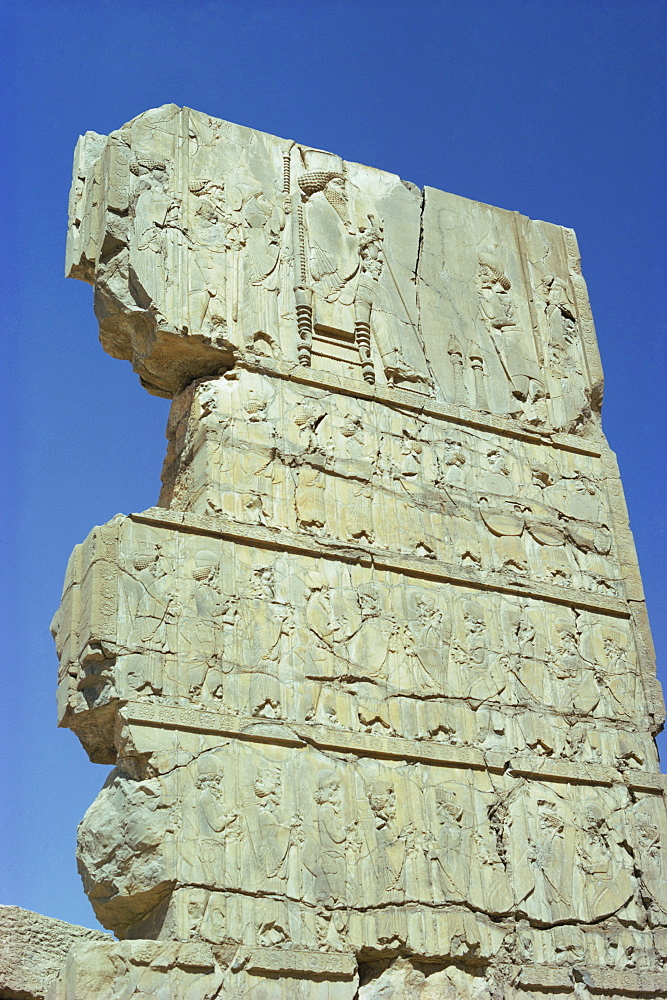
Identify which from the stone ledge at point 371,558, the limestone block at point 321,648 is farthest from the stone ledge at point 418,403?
the limestone block at point 321,648

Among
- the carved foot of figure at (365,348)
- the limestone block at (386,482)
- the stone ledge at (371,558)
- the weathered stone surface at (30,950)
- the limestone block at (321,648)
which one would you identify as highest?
the carved foot of figure at (365,348)

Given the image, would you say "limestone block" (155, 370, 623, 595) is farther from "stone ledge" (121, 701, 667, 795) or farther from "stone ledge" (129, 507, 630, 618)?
"stone ledge" (121, 701, 667, 795)

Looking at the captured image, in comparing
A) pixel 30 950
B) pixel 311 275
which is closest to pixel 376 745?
pixel 30 950

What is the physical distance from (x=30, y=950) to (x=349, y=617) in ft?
9.33

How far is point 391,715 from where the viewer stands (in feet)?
26.0

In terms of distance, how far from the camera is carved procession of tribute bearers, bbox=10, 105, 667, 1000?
712 centimetres

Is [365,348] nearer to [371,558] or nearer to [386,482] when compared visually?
[386,482]

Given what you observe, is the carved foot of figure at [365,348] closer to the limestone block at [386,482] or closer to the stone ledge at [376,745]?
the limestone block at [386,482]

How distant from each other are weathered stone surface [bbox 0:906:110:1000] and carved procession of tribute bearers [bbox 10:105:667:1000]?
4.40ft

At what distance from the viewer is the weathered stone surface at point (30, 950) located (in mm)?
8102

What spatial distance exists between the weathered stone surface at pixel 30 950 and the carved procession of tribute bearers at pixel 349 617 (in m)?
1.34

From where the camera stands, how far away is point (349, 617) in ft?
26.6

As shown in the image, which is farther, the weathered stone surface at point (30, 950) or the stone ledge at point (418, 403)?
the stone ledge at point (418, 403)

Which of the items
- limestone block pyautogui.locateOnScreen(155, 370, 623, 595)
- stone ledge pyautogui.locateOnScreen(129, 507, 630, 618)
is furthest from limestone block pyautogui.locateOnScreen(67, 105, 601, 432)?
stone ledge pyautogui.locateOnScreen(129, 507, 630, 618)
